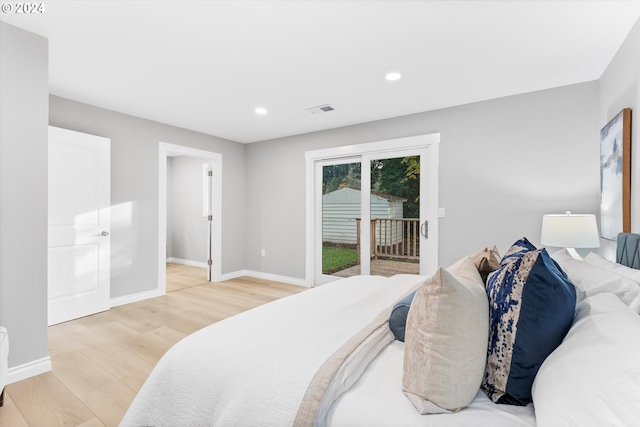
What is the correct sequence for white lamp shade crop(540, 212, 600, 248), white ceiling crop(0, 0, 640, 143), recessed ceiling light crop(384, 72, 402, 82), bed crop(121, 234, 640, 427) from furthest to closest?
1. recessed ceiling light crop(384, 72, 402, 82)
2. white lamp shade crop(540, 212, 600, 248)
3. white ceiling crop(0, 0, 640, 143)
4. bed crop(121, 234, 640, 427)

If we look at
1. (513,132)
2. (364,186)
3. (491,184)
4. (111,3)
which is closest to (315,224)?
(364,186)

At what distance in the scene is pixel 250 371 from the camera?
1040 millimetres

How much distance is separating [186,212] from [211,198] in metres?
1.79

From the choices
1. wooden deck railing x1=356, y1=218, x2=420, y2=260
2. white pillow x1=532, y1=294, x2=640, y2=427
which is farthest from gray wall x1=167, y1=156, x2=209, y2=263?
white pillow x1=532, y1=294, x2=640, y2=427

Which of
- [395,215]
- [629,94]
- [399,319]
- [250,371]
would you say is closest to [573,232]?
[629,94]

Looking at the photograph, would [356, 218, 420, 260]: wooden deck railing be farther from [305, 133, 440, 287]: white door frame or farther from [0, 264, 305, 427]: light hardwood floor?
[0, 264, 305, 427]: light hardwood floor

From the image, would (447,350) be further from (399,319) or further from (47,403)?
(47,403)

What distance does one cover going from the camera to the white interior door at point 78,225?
3203 millimetres

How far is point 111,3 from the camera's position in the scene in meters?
1.87

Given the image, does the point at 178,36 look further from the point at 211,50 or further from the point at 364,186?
the point at 364,186

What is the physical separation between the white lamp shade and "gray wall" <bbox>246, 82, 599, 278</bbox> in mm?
663

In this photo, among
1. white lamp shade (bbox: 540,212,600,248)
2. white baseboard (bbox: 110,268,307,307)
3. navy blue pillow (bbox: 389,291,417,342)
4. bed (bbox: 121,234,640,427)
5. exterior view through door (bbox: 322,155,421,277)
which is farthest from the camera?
exterior view through door (bbox: 322,155,421,277)

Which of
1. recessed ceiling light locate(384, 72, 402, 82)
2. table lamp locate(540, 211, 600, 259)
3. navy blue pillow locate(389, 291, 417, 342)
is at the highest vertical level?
recessed ceiling light locate(384, 72, 402, 82)

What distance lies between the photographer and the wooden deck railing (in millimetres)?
3934
